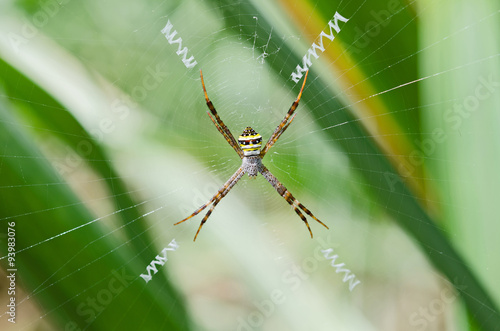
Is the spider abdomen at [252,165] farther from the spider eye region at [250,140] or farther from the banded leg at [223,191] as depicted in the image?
the spider eye region at [250,140]

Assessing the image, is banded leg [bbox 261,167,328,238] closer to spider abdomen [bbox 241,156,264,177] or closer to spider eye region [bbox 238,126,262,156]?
spider abdomen [bbox 241,156,264,177]

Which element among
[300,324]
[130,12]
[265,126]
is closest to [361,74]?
[300,324]

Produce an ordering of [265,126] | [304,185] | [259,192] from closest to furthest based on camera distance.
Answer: [304,185], [265,126], [259,192]

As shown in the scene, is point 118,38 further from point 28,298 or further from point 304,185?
point 28,298

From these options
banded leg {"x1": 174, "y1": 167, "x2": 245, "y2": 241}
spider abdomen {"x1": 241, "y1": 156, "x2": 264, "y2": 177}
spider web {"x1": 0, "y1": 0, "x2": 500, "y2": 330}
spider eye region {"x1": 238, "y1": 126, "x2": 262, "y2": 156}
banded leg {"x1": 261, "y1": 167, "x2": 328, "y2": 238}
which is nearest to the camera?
spider web {"x1": 0, "y1": 0, "x2": 500, "y2": 330}

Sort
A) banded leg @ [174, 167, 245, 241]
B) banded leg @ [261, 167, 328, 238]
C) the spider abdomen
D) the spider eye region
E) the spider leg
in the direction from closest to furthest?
the spider leg → the spider eye region → banded leg @ [174, 167, 245, 241] → banded leg @ [261, 167, 328, 238] → the spider abdomen

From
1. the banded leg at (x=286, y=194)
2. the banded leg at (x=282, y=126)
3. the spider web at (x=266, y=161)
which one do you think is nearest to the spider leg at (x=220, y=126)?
the spider web at (x=266, y=161)

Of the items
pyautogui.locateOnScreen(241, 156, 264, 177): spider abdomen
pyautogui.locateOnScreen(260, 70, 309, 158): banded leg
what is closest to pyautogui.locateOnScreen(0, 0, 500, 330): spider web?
pyautogui.locateOnScreen(260, 70, 309, 158): banded leg
